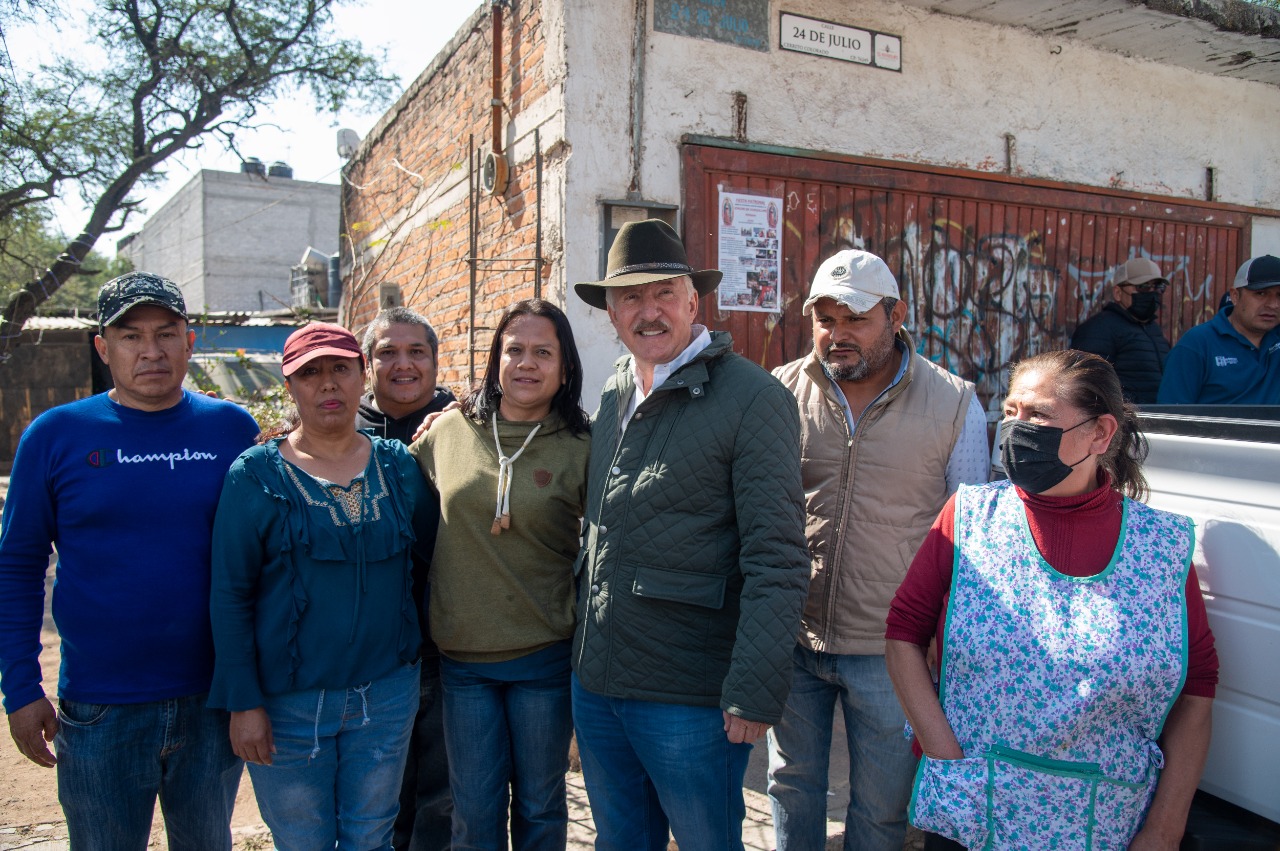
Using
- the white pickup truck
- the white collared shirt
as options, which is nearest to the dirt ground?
the white collared shirt

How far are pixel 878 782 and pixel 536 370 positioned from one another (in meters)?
1.50

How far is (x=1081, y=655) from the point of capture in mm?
1761

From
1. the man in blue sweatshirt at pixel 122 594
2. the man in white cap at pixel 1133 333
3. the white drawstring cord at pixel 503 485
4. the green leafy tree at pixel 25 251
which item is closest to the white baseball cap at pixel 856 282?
the white drawstring cord at pixel 503 485

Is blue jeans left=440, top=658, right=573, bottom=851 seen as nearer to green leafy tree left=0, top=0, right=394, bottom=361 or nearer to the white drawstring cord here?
the white drawstring cord

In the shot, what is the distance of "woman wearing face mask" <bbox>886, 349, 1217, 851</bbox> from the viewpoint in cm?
177

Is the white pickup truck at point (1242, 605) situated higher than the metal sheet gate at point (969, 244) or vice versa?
the metal sheet gate at point (969, 244)

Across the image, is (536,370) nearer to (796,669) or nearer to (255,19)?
(796,669)

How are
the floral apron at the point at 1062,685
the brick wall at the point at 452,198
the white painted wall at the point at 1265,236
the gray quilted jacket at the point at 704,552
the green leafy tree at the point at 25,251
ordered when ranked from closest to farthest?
the floral apron at the point at 1062,685, the gray quilted jacket at the point at 704,552, the brick wall at the point at 452,198, the white painted wall at the point at 1265,236, the green leafy tree at the point at 25,251

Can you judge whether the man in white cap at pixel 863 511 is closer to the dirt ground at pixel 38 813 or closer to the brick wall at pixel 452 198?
the dirt ground at pixel 38 813

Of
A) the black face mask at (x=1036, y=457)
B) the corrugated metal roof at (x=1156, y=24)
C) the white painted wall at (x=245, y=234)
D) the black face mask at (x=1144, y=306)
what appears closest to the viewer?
the black face mask at (x=1036, y=457)

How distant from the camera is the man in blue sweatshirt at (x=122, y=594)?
2201 mm

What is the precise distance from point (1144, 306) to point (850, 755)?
4.09 m

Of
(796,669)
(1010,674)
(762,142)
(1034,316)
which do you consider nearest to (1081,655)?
(1010,674)

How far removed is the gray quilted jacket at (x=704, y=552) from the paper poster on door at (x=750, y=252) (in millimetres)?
2377
